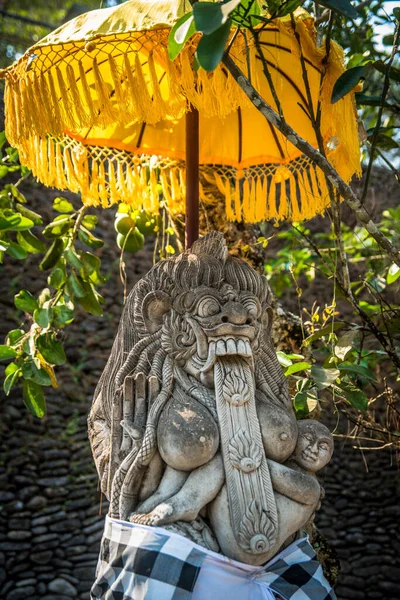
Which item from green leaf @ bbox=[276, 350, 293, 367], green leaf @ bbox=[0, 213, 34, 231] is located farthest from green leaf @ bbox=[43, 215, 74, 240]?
green leaf @ bbox=[276, 350, 293, 367]

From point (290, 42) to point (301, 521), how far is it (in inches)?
52.4

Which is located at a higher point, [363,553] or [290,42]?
[290,42]

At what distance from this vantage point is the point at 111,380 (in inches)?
81.7

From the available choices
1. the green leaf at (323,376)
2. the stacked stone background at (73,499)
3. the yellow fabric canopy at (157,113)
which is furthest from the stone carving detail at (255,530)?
the stacked stone background at (73,499)

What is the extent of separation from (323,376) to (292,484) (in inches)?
23.0

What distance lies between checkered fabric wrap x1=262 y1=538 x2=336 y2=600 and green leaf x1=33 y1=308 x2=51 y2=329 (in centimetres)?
129

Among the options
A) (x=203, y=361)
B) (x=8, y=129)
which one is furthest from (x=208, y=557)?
(x=8, y=129)

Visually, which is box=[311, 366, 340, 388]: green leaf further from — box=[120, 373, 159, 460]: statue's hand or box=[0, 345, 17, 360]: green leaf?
box=[0, 345, 17, 360]: green leaf

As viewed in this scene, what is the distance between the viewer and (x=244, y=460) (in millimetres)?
1804

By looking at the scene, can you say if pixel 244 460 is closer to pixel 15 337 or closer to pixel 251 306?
pixel 251 306

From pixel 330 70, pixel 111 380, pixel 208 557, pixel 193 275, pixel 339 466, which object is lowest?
pixel 339 466

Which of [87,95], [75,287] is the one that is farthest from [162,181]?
[87,95]

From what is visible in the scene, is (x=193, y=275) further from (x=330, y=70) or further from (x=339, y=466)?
(x=339, y=466)

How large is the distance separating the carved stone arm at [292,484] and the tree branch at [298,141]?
2.42 ft
